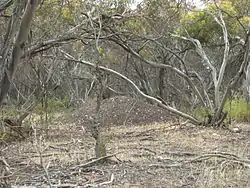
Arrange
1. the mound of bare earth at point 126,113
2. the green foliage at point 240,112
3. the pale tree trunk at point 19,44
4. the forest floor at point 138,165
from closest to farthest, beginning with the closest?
the pale tree trunk at point 19,44, the forest floor at point 138,165, the green foliage at point 240,112, the mound of bare earth at point 126,113

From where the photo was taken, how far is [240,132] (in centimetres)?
1077

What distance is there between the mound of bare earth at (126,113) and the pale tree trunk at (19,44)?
9396mm

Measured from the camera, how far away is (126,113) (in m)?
15.3

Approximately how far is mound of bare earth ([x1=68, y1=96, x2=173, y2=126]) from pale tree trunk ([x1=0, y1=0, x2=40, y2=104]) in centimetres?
940

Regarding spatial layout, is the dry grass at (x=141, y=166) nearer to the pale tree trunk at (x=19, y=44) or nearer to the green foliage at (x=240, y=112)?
the pale tree trunk at (x=19, y=44)

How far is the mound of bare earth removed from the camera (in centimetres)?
1497

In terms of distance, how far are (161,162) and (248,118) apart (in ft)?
23.8

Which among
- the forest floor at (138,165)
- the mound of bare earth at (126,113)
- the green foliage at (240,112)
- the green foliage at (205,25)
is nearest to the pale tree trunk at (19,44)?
the forest floor at (138,165)

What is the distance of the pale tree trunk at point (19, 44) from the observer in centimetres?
420

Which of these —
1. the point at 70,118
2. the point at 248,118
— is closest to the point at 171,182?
the point at 248,118

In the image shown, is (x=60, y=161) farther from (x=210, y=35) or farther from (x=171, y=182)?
(x=210, y=35)

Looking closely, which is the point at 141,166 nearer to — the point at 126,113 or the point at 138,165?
the point at 138,165

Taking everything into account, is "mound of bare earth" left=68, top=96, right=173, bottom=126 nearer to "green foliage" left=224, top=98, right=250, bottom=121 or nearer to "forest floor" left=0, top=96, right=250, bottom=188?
"green foliage" left=224, top=98, right=250, bottom=121

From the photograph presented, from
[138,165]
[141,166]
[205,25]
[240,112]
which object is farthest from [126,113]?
[141,166]
